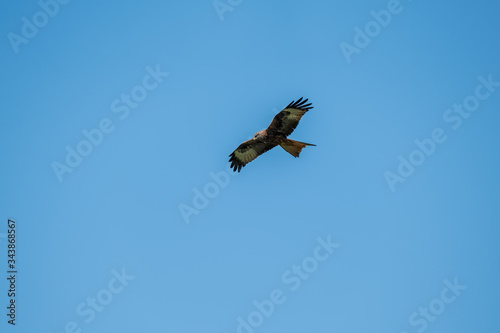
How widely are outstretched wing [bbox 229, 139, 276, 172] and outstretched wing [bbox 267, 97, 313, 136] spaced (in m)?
0.83

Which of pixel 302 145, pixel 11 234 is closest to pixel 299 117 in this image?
pixel 302 145

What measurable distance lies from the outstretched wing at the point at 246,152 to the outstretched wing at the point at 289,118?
2.74ft

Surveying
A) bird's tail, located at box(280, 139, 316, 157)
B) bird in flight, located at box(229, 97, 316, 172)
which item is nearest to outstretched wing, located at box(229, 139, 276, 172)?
bird in flight, located at box(229, 97, 316, 172)

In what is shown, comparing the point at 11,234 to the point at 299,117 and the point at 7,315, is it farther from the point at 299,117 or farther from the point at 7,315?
the point at 299,117

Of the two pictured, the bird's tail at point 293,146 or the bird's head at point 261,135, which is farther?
the bird's head at point 261,135

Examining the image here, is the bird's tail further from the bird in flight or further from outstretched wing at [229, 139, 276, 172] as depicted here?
outstretched wing at [229, 139, 276, 172]

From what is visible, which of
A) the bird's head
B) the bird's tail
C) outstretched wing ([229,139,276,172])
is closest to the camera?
the bird's tail

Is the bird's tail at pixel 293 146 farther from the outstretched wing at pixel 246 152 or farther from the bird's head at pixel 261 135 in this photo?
the outstretched wing at pixel 246 152

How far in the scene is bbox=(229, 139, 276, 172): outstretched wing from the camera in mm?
13445

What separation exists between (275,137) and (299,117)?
2.74 ft

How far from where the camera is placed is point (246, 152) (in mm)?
A: 13859

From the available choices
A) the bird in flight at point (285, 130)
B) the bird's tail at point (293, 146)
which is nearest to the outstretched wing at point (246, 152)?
the bird in flight at point (285, 130)

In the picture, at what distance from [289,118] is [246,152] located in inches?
78.7

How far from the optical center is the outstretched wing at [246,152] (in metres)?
13.4
